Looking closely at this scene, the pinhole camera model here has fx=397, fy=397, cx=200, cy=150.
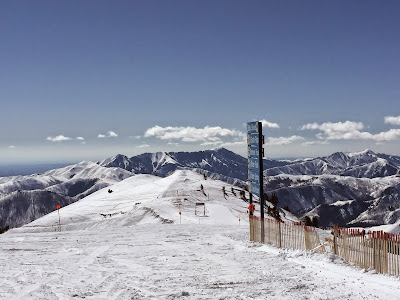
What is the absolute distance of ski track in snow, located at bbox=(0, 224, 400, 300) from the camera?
1278 cm

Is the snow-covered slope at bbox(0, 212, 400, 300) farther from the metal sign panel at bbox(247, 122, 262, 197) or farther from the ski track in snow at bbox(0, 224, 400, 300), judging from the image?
the metal sign panel at bbox(247, 122, 262, 197)

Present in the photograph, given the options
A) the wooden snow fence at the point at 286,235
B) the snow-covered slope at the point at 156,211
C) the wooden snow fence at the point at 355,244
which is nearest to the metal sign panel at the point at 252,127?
the wooden snow fence at the point at 286,235

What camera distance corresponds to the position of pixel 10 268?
17219mm

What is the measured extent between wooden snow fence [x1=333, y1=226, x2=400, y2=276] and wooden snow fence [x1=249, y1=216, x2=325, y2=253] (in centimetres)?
180

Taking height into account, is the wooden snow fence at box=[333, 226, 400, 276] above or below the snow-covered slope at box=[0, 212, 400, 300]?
above

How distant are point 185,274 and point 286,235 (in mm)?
7930

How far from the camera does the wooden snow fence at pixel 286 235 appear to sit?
1972cm

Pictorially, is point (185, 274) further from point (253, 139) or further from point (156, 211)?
point (156, 211)

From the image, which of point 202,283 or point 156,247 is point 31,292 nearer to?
point 202,283

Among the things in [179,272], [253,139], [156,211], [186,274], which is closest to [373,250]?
[186,274]

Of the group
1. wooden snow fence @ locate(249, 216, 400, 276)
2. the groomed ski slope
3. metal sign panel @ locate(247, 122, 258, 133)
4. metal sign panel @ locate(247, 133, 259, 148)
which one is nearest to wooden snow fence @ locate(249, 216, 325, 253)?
wooden snow fence @ locate(249, 216, 400, 276)

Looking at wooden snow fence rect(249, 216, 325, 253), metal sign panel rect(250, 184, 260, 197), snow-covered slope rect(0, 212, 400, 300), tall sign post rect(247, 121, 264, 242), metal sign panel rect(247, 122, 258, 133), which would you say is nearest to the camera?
snow-covered slope rect(0, 212, 400, 300)

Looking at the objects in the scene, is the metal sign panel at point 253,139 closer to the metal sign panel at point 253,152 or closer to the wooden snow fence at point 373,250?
the metal sign panel at point 253,152

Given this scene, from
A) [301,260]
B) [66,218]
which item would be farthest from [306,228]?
[66,218]
